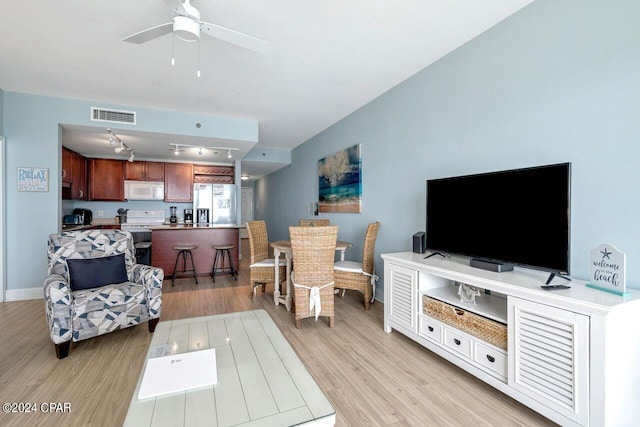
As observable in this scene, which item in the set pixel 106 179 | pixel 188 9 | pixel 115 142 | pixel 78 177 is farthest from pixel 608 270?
pixel 106 179

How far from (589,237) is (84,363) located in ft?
12.2

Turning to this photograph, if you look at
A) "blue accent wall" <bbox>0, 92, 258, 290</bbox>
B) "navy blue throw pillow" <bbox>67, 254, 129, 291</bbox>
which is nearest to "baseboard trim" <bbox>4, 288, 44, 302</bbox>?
"blue accent wall" <bbox>0, 92, 258, 290</bbox>

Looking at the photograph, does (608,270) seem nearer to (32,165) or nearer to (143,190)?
(32,165)

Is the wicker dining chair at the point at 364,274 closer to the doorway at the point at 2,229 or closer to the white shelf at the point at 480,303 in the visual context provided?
the white shelf at the point at 480,303

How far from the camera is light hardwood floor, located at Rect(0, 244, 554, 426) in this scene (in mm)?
1700

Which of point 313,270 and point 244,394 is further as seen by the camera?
point 313,270

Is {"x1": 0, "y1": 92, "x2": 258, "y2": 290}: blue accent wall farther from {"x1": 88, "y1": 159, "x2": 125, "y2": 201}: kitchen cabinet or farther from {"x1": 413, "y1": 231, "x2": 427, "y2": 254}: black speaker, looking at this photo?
{"x1": 413, "y1": 231, "x2": 427, "y2": 254}: black speaker

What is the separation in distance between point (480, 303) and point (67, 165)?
6665 mm

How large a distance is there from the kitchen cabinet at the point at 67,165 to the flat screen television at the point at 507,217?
5998 millimetres

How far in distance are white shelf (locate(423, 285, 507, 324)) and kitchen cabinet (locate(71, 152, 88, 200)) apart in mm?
6481

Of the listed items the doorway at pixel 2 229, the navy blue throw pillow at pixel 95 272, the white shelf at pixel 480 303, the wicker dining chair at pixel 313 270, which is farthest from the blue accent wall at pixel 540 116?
→ the doorway at pixel 2 229

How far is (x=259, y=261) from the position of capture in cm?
407

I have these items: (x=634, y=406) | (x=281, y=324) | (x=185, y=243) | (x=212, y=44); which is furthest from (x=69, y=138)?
(x=634, y=406)

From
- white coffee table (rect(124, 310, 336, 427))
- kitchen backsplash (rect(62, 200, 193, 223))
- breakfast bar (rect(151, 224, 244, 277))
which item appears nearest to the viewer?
white coffee table (rect(124, 310, 336, 427))
